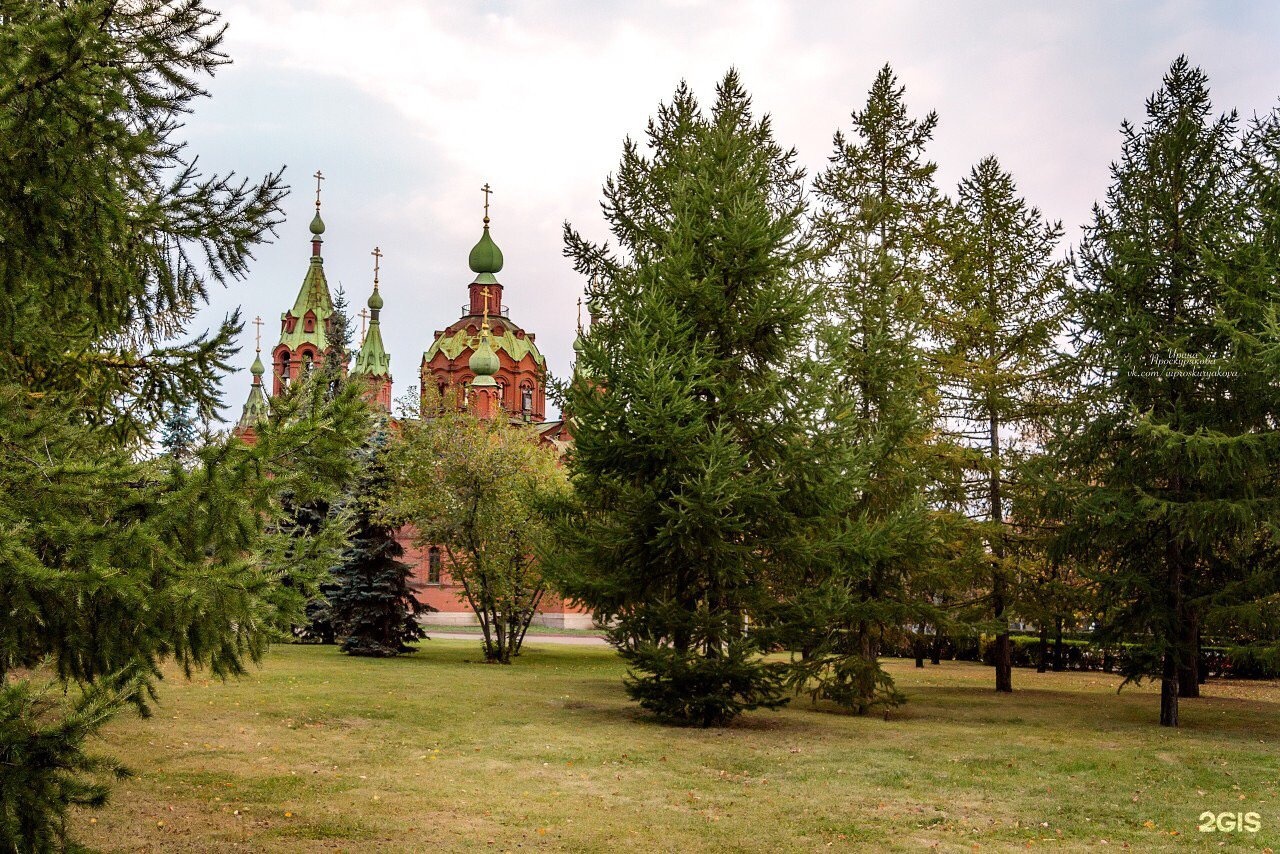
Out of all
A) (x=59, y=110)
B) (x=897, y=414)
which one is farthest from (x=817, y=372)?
(x=59, y=110)

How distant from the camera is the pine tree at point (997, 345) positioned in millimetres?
20781

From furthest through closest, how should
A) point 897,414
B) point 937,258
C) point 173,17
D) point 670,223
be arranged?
point 937,258
point 897,414
point 670,223
point 173,17

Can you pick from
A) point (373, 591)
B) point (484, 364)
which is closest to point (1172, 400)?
point (373, 591)

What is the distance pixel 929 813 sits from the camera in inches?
372

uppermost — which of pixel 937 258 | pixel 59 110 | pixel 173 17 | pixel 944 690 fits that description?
pixel 937 258

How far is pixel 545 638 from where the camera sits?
42.5 meters

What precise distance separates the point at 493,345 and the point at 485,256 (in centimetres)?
653

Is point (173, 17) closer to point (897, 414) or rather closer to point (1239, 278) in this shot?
point (897, 414)

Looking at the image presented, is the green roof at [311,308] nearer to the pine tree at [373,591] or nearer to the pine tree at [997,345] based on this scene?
the pine tree at [373,591]

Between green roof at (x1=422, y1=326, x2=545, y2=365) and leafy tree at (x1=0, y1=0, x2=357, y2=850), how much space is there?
2271 inches

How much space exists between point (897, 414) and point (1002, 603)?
21.2ft

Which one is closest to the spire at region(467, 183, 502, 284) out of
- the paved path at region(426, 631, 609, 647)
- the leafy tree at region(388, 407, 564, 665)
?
the paved path at region(426, 631, 609, 647)

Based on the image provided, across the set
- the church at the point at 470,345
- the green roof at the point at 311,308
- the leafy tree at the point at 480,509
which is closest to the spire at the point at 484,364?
the church at the point at 470,345

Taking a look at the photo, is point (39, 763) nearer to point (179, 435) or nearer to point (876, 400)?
point (179, 435)
